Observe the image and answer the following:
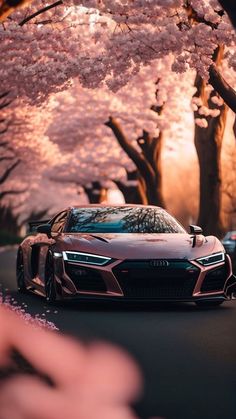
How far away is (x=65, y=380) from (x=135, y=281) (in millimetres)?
5266

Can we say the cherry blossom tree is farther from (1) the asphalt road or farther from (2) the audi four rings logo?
(2) the audi four rings logo

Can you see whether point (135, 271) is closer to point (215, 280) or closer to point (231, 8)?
point (215, 280)

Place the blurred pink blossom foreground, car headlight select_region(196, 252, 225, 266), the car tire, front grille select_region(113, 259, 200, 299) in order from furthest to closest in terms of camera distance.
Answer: the car tire, car headlight select_region(196, 252, 225, 266), front grille select_region(113, 259, 200, 299), the blurred pink blossom foreground

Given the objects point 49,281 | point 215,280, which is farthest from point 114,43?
point 215,280

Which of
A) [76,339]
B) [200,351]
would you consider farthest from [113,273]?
[200,351]

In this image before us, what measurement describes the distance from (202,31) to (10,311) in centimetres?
924

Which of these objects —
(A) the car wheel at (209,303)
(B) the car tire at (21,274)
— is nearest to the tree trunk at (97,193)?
(B) the car tire at (21,274)

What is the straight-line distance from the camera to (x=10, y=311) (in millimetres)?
12703

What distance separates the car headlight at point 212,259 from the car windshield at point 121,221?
1.15m

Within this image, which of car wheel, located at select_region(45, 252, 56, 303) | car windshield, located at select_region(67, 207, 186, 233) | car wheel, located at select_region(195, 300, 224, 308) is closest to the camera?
car wheel, located at select_region(45, 252, 56, 303)

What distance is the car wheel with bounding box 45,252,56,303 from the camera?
45.9ft

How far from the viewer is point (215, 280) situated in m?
13.8

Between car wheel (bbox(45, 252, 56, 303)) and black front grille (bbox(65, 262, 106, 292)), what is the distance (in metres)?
0.54

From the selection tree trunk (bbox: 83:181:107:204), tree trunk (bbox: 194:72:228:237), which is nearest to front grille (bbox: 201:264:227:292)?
tree trunk (bbox: 194:72:228:237)
